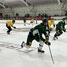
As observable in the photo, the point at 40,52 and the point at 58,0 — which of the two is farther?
the point at 58,0

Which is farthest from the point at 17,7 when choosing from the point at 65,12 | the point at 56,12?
the point at 65,12

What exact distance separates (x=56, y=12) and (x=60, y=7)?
1.24 meters

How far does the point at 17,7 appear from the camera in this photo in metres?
28.0

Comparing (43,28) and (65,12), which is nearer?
(43,28)

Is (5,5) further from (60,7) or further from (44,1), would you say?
(60,7)

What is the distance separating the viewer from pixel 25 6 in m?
26.6

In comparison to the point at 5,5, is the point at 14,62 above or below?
below

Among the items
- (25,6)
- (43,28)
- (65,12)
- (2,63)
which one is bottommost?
(2,63)

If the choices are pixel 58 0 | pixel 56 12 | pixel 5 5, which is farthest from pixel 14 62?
pixel 5 5

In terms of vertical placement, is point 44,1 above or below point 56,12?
above

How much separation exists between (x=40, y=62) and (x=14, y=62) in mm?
656

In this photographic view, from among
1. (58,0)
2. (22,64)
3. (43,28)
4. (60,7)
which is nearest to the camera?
(22,64)

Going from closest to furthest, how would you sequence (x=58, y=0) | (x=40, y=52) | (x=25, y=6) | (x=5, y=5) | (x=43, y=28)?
(x=43, y=28) < (x=40, y=52) < (x=58, y=0) < (x=25, y=6) < (x=5, y=5)

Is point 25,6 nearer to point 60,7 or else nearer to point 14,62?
point 60,7
